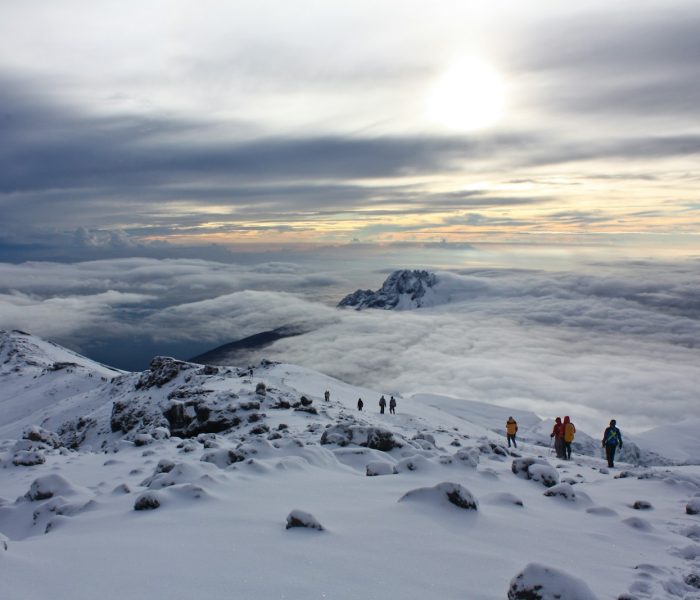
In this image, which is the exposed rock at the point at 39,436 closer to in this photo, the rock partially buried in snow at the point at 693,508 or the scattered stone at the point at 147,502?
the scattered stone at the point at 147,502

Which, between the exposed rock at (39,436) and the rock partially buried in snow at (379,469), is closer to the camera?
the rock partially buried in snow at (379,469)

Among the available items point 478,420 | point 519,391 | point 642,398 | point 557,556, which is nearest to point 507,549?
point 557,556

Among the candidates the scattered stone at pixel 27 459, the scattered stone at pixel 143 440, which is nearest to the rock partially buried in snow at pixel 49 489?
the scattered stone at pixel 27 459

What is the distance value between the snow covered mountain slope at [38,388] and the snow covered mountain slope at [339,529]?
45697mm

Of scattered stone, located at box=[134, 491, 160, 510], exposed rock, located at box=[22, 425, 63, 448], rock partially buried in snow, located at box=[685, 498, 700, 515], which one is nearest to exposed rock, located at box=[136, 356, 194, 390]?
exposed rock, located at box=[22, 425, 63, 448]

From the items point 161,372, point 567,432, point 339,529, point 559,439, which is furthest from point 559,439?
point 161,372

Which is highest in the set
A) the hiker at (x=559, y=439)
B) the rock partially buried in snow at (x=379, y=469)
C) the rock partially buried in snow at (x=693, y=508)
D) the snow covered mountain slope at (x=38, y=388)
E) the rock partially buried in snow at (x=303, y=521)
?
the rock partially buried in snow at (x=303, y=521)

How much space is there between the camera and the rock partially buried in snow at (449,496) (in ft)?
24.8

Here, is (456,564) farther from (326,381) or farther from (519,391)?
(519,391)

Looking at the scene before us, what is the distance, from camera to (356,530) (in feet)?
21.7

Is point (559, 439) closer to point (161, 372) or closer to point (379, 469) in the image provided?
point (379, 469)

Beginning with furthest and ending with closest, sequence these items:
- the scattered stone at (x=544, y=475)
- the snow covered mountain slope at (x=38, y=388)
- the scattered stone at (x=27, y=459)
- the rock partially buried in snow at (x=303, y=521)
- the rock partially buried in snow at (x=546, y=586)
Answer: the snow covered mountain slope at (x=38, y=388) < the scattered stone at (x=27, y=459) < the scattered stone at (x=544, y=475) < the rock partially buried in snow at (x=303, y=521) < the rock partially buried in snow at (x=546, y=586)

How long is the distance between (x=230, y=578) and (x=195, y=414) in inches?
995

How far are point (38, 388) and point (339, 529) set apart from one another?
81.2 metres
